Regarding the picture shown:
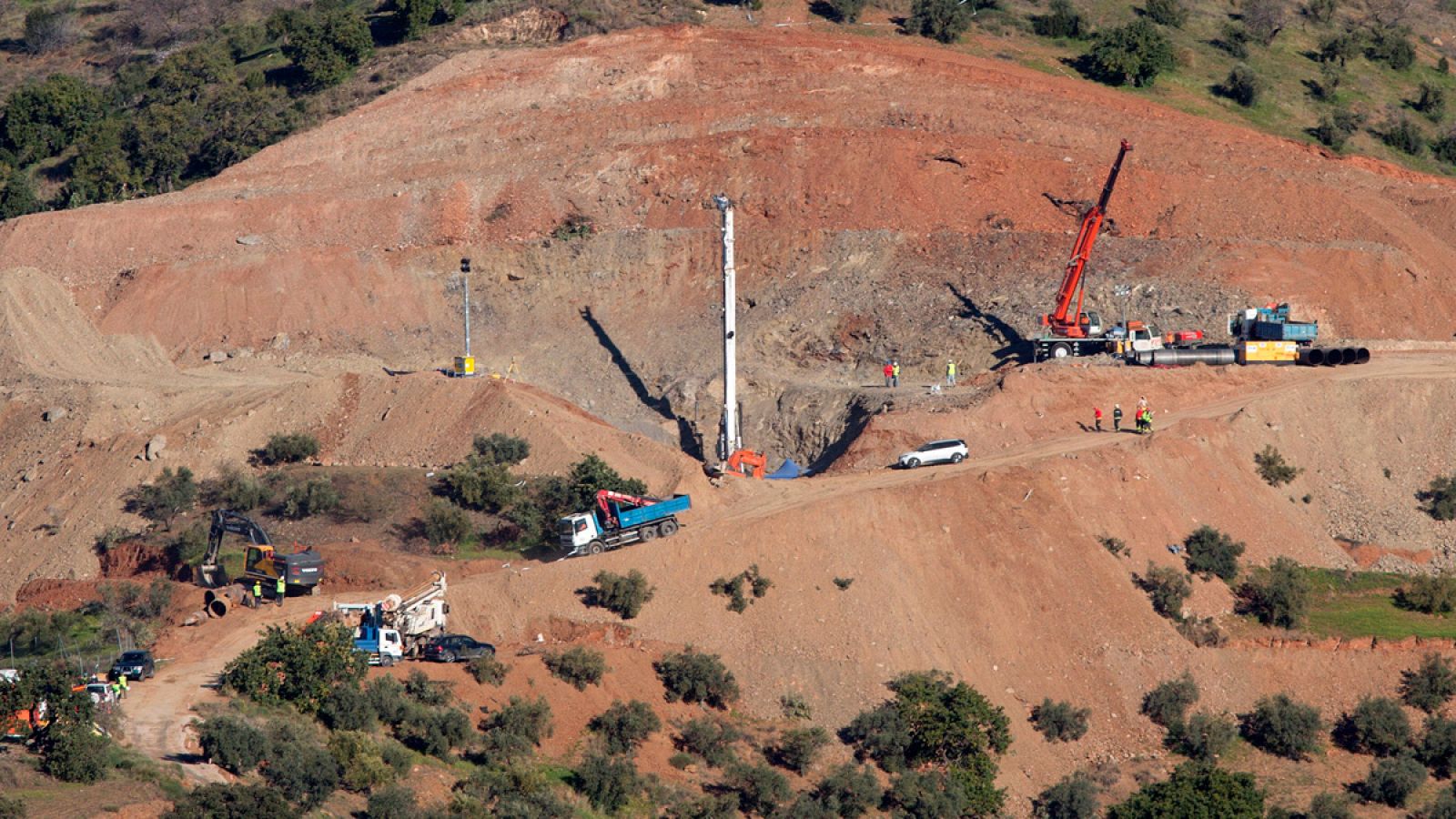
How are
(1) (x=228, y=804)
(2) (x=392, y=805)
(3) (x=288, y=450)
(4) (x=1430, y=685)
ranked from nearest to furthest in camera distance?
(1) (x=228, y=804)
(2) (x=392, y=805)
(4) (x=1430, y=685)
(3) (x=288, y=450)

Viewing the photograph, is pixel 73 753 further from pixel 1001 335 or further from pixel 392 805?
pixel 1001 335

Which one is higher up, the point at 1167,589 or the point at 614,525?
the point at 614,525

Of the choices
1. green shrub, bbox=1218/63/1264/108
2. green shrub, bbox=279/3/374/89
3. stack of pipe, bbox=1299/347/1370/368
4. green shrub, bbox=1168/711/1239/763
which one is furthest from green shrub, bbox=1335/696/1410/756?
green shrub, bbox=279/3/374/89

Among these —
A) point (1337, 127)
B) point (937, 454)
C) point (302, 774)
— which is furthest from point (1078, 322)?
point (302, 774)

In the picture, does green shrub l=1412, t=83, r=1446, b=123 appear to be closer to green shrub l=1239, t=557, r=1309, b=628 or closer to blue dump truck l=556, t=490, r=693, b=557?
green shrub l=1239, t=557, r=1309, b=628

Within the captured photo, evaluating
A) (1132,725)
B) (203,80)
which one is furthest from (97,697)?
(203,80)
